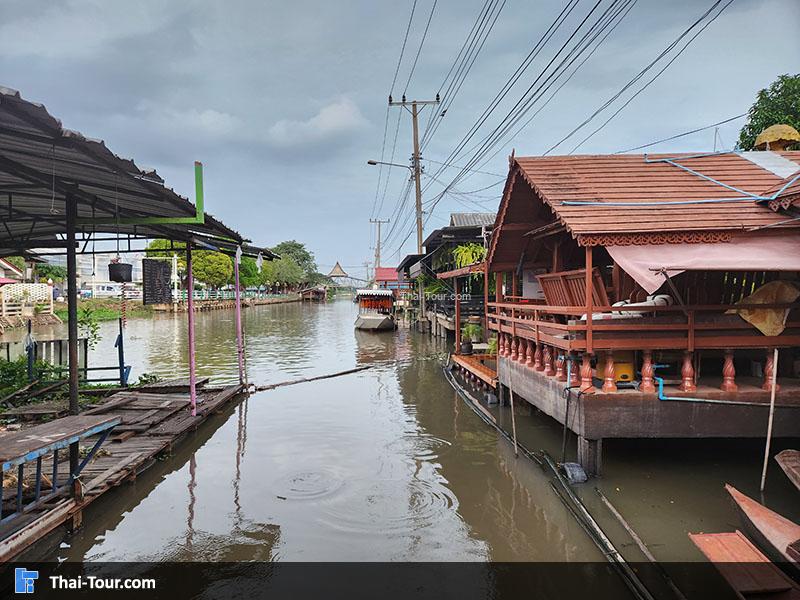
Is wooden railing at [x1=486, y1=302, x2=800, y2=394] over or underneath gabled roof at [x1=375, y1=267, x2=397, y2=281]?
underneath

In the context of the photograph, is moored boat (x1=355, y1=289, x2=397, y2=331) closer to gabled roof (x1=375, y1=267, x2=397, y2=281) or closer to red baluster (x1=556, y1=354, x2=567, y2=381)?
red baluster (x1=556, y1=354, x2=567, y2=381)

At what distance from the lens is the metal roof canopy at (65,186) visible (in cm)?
429

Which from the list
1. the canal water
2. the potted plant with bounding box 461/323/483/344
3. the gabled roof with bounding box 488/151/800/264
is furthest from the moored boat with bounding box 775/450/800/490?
the potted plant with bounding box 461/323/483/344

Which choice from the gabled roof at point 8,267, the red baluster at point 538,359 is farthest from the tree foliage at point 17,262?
the red baluster at point 538,359

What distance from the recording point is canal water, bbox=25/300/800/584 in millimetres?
5094

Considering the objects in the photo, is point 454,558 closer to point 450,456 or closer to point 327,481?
point 327,481

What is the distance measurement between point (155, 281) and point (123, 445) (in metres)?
3.74

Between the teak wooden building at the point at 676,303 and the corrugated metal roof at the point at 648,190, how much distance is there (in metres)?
0.02

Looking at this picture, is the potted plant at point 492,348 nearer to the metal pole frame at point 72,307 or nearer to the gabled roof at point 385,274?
the metal pole frame at point 72,307

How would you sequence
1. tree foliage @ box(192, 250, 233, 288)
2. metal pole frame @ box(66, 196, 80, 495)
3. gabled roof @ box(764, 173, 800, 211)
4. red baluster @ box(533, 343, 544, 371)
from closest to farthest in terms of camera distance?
1. gabled roof @ box(764, 173, 800, 211)
2. metal pole frame @ box(66, 196, 80, 495)
3. red baluster @ box(533, 343, 544, 371)
4. tree foliage @ box(192, 250, 233, 288)

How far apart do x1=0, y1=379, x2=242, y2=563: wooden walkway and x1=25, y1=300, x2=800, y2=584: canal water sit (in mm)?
329

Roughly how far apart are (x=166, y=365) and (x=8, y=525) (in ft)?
45.1

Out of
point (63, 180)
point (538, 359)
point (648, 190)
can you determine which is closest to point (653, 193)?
point (648, 190)

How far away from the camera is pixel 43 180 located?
5.98m
